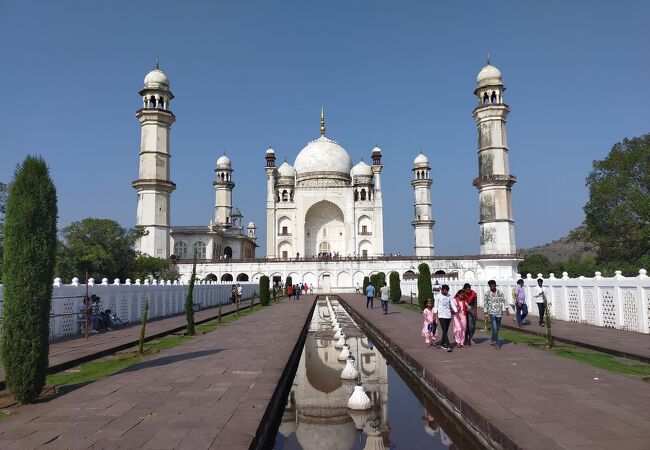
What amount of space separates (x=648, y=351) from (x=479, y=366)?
2.92m

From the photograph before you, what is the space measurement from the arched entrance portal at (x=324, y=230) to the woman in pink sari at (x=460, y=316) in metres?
42.0

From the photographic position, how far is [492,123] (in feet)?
124

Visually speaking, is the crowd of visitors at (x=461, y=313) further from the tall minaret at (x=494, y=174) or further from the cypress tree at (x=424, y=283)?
the tall minaret at (x=494, y=174)

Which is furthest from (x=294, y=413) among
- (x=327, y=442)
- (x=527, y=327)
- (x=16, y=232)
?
(x=527, y=327)

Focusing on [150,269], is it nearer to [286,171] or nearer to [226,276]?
[226,276]

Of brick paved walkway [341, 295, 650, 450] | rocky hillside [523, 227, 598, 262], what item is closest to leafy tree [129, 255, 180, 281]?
brick paved walkway [341, 295, 650, 450]

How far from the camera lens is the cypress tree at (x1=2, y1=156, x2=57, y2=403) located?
5.38 m

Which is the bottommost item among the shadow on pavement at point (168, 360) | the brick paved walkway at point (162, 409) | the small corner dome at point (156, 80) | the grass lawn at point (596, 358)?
the grass lawn at point (596, 358)

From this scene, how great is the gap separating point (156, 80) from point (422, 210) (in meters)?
26.7

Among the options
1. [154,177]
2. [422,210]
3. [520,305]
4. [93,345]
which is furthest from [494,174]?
[93,345]

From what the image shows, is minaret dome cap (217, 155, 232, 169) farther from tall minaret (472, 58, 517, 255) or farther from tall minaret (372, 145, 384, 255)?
tall minaret (472, 58, 517, 255)

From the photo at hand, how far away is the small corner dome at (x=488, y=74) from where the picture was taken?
38.8 meters

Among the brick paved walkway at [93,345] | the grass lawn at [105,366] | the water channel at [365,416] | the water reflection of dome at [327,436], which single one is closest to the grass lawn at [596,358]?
the water channel at [365,416]

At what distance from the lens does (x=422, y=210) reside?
50.1 meters
